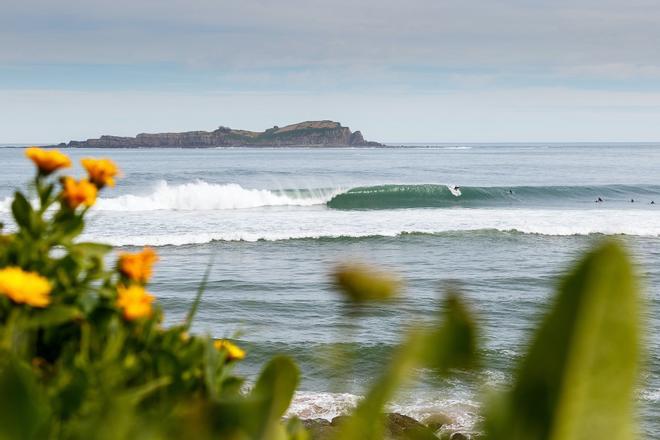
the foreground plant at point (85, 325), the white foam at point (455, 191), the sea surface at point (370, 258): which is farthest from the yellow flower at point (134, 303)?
the white foam at point (455, 191)

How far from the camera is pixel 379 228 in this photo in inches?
886

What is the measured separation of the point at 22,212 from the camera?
1148mm

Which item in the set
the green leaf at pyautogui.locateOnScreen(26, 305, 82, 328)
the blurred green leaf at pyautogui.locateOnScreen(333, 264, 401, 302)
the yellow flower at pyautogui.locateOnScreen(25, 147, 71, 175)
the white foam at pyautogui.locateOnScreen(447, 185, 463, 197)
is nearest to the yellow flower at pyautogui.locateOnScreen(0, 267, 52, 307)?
the green leaf at pyautogui.locateOnScreen(26, 305, 82, 328)

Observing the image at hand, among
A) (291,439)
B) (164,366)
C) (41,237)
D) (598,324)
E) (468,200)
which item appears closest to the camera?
(598,324)

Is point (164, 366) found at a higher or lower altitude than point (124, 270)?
lower

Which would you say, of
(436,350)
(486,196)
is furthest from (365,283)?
(486,196)

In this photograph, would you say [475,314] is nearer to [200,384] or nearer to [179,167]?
[200,384]

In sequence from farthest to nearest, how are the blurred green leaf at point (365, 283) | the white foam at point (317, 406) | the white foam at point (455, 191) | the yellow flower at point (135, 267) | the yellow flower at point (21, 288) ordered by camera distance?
the white foam at point (455, 191)
the white foam at point (317, 406)
the yellow flower at point (135, 267)
the yellow flower at point (21, 288)
the blurred green leaf at point (365, 283)

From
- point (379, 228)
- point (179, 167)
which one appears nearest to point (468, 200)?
point (379, 228)

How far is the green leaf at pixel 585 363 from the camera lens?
205 millimetres

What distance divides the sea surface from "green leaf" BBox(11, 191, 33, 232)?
348mm

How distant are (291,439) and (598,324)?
2.35 ft

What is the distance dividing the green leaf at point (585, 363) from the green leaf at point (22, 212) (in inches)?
40.7

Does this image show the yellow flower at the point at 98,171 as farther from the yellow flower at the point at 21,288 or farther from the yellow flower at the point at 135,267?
the yellow flower at the point at 21,288
